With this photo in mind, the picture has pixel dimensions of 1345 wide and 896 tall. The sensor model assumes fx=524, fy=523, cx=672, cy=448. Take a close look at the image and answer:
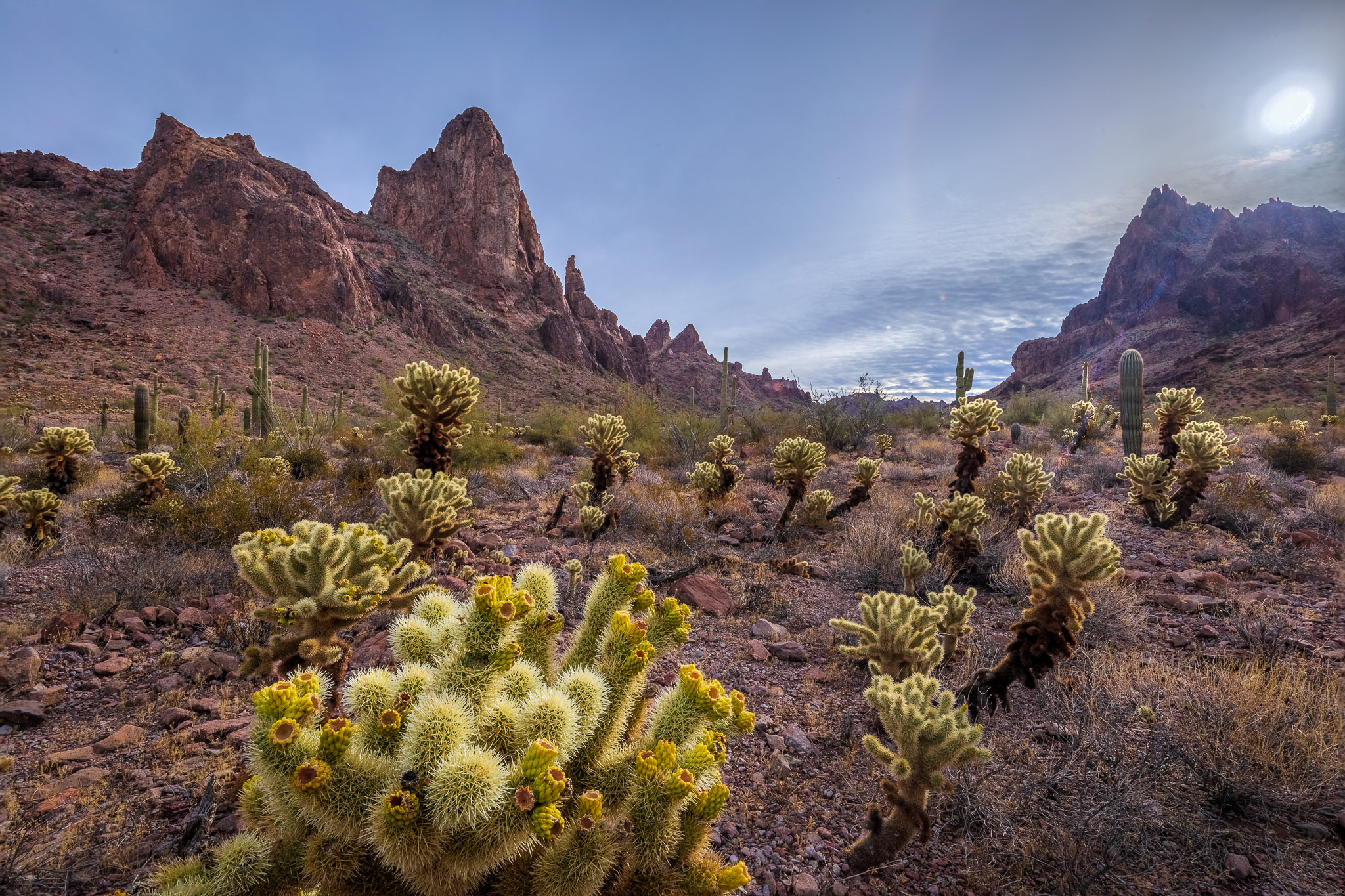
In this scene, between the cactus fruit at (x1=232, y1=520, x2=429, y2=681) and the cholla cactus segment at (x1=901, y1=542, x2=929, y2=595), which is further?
the cholla cactus segment at (x1=901, y1=542, x2=929, y2=595)

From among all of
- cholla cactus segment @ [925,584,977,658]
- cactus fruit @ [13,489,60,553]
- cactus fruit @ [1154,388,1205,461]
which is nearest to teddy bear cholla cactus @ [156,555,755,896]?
cholla cactus segment @ [925,584,977,658]

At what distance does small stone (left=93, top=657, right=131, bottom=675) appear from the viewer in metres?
3.41

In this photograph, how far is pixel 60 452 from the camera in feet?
24.4

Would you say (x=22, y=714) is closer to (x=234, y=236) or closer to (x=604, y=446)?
(x=604, y=446)

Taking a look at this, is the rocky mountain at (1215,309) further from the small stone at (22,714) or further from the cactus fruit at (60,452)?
the cactus fruit at (60,452)

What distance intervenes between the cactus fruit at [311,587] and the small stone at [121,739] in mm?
884

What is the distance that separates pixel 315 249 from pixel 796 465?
50345 mm

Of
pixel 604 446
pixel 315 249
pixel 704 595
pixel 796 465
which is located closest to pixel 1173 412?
pixel 796 465

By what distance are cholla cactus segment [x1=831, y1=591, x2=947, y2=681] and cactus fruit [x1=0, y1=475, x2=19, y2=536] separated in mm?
8433

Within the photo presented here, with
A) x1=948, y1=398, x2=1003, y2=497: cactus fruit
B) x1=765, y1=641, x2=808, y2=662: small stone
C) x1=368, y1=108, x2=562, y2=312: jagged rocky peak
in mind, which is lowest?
x1=765, y1=641, x2=808, y2=662: small stone

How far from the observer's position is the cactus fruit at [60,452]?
7.33m

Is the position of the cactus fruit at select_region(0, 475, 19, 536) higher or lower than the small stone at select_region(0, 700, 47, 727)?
higher

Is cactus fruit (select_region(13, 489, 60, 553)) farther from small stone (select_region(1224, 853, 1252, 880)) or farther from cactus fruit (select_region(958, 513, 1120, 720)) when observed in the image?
small stone (select_region(1224, 853, 1252, 880))

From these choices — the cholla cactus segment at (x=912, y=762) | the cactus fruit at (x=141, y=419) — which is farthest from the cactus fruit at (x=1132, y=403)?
the cactus fruit at (x=141, y=419)
